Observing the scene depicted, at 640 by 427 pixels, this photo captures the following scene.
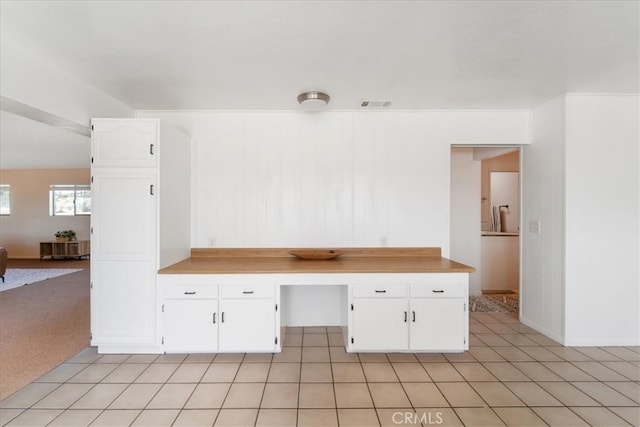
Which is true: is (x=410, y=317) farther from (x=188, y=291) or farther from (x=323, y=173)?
(x=188, y=291)

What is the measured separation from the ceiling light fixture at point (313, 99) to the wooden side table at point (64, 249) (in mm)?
7886

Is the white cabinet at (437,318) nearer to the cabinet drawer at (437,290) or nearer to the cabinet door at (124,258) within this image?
the cabinet drawer at (437,290)

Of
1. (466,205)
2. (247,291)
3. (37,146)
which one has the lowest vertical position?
(247,291)

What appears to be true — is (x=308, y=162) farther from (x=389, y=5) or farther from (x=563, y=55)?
(x=563, y=55)

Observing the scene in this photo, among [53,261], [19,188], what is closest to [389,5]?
[53,261]

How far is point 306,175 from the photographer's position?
3395mm

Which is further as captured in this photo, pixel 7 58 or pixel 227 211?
pixel 227 211

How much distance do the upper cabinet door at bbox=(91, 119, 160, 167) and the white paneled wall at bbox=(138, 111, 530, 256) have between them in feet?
2.35

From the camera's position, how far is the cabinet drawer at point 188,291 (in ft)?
8.74

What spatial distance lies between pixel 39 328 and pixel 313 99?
153 inches

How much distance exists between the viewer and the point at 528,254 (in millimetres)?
3430

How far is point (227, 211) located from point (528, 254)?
340 cm

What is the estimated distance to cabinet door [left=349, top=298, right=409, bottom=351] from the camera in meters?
2.68

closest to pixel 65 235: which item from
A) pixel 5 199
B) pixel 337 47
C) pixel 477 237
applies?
pixel 5 199
